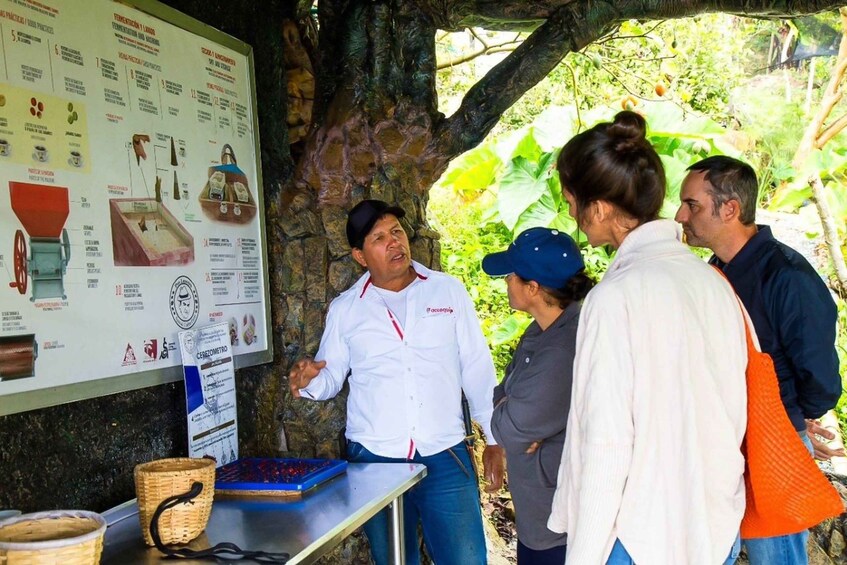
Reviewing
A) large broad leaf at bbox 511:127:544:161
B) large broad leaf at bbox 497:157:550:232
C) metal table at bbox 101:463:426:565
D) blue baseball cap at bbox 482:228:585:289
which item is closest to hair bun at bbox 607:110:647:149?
blue baseball cap at bbox 482:228:585:289

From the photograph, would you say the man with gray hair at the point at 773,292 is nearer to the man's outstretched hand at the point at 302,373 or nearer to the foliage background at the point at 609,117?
the man's outstretched hand at the point at 302,373

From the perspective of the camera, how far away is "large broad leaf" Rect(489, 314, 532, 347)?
7086mm

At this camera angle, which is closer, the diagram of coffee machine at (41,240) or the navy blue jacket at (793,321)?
the diagram of coffee machine at (41,240)

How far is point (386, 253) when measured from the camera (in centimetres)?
304

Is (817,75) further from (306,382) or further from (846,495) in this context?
(306,382)

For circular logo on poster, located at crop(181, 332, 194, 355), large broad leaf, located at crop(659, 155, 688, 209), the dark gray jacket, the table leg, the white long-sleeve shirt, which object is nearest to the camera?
the white long-sleeve shirt

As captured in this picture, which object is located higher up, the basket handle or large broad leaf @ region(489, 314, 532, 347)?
the basket handle

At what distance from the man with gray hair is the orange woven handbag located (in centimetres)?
73

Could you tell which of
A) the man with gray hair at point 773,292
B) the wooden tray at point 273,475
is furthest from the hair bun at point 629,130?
the wooden tray at point 273,475

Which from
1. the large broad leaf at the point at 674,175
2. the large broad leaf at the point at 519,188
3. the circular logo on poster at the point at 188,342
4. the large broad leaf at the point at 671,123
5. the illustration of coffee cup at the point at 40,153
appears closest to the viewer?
the illustration of coffee cup at the point at 40,153

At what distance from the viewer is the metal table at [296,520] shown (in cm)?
198

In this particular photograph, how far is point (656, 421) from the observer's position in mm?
1712

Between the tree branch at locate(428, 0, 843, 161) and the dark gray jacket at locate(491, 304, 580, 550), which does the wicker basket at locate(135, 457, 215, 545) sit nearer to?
the dark gray jacket at locate(491, 304, 580, 550)

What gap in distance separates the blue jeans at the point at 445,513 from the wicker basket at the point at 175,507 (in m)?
1.07
